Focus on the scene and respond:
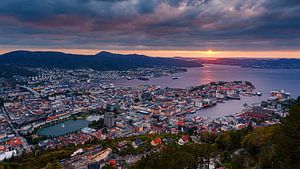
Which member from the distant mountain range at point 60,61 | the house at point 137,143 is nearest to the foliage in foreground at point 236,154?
the house at point 137,143

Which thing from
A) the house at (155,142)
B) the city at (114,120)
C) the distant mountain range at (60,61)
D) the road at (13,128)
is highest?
the distant mountain range at (60,61)

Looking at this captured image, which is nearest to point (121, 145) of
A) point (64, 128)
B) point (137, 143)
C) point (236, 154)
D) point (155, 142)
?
point (137, 143)

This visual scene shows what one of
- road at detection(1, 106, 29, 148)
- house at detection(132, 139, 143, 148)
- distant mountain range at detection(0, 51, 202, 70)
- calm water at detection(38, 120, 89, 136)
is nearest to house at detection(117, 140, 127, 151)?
house at detection(132, 139, 143, 148)

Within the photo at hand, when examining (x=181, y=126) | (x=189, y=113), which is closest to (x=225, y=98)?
(x=189, y=113)

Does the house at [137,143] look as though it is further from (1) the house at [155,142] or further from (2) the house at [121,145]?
(1) the house at [155,142]

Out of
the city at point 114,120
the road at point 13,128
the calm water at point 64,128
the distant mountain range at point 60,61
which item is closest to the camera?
the city at point 114,120

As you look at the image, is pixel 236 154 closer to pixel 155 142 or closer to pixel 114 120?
pixel 155 142

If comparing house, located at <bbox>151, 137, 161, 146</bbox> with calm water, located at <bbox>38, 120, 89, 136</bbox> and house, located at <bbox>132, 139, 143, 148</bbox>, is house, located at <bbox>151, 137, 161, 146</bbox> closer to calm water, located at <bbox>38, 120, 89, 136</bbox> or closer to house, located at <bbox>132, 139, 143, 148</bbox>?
house, located at <bbox>132, 139, 143, 148</bbox>

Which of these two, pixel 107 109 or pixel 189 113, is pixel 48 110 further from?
pixel 189 113
